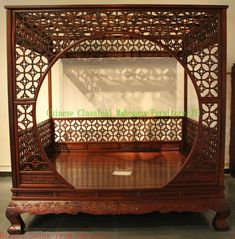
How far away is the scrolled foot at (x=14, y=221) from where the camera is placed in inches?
119

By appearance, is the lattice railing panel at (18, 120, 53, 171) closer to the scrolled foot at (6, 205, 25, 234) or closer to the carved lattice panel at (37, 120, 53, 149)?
the scrolled foot at (6, 205, 25, 234)

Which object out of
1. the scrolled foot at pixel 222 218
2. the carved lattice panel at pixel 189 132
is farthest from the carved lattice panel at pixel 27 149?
the carved lattice panel at pixel 189 132

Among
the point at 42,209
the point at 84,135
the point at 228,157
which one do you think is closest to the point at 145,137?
the point at 84,135

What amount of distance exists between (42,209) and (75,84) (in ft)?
7.65

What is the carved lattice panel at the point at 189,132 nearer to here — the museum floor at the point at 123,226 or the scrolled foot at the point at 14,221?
the museum floor at the point at 123,226

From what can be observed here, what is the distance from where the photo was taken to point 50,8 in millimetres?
2898

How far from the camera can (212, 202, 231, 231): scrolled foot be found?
304 cm

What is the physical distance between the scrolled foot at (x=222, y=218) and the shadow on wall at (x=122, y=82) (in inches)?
85.3

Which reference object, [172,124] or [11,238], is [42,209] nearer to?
[11,238]

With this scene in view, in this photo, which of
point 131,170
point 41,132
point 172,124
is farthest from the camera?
point 172,124

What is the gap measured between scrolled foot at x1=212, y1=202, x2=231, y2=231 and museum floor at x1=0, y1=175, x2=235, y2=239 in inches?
2.2

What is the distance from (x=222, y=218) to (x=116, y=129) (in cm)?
216

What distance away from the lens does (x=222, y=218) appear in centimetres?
310

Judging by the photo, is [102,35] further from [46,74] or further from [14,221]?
[14,221]
